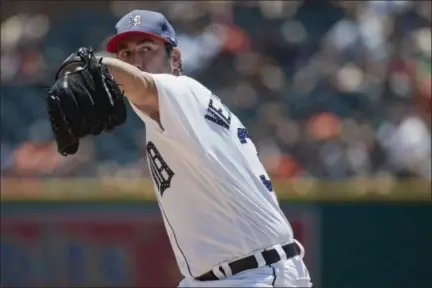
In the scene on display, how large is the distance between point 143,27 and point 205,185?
2.20 feet

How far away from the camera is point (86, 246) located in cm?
755

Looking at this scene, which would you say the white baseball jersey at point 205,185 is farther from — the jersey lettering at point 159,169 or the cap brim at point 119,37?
the cap brim at point 119,37

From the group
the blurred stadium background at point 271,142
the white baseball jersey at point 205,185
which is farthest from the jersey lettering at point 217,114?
the blurred stadium background at point 271,142

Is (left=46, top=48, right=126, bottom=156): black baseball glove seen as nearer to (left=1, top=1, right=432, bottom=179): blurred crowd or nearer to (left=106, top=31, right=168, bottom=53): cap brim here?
(left=106, top=31, right=168, bottom=53): cap brim

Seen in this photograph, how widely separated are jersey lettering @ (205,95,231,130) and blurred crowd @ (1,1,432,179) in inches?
173

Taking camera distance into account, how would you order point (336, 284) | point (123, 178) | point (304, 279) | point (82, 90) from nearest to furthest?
point (82, 90) → point (304, 279) → point (336, 284) → point (123, 178)

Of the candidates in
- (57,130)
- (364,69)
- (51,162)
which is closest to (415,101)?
(364,69)

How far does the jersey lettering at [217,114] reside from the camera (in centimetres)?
340

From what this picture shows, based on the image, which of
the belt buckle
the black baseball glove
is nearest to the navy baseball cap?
the black baseball glove

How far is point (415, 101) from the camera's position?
27.0 feet

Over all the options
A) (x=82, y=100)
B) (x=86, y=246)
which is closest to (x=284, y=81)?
(x=86, y=246)

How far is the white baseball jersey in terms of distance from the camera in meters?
3.33

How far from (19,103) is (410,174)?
360 cm

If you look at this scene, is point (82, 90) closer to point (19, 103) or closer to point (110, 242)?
point (110, 242)
